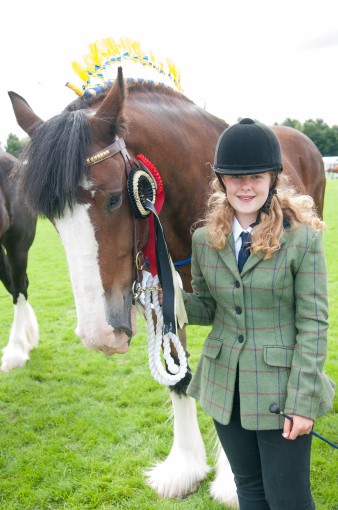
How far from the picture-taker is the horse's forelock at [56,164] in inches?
71.3

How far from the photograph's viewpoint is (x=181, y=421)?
3.13m

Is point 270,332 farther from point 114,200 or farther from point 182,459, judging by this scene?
point 182,459

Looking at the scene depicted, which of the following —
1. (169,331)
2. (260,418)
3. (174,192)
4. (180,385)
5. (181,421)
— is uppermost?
(174,192)

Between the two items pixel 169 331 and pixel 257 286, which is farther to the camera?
pixel 169 331

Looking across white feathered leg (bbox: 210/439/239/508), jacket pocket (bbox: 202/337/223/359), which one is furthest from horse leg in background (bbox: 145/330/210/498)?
jacket pocket (bbox: 202/337/223/359)

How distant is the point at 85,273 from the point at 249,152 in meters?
0.79

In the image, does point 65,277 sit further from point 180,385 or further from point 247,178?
point 247,178

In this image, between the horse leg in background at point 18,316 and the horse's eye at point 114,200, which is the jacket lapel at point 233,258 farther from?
the horse leg in background at point 18,316

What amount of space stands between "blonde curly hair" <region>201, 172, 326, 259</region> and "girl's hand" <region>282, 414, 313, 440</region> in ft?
1.96

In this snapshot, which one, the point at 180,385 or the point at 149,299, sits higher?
the point at 149,299

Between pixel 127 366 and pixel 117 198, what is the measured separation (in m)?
3.33

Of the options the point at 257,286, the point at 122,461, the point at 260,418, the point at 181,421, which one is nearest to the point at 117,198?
the point at 257,286

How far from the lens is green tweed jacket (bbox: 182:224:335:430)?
1.72 meters

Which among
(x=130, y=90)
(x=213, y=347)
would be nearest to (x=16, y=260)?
(x=130, y=90)
